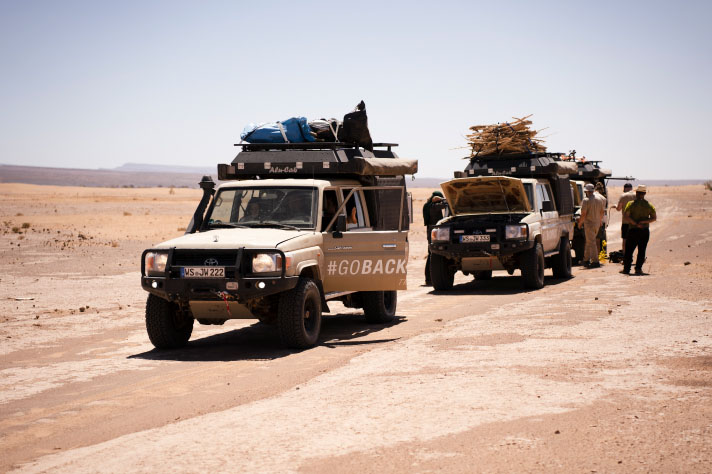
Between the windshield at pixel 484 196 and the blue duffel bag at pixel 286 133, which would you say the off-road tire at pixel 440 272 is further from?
the blue duffel bag at pixel 286 133

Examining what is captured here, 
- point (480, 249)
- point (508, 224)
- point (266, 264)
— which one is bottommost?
point (480, 249)

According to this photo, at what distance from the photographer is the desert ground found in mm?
5648

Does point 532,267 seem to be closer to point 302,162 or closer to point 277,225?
point 302,162

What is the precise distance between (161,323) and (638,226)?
37.6ft

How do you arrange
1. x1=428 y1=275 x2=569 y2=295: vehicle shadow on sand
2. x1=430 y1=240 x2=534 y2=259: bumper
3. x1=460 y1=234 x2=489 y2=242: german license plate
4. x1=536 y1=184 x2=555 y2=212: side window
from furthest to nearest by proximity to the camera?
x1=536 y1=184 x2=555 y2=212: side window < x1=428 y1=275 x2=569 y2=295: vehicle shadow on sand < x1=460 y1=234 x2=489 y2=242: german license plate < x1=430 y1=240 x2=534 y2=259: bumper

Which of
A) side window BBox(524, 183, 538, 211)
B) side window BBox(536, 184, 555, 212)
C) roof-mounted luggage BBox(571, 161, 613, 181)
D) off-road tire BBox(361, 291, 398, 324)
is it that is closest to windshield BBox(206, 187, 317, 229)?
off-road tire BBox(361, 291, 398, 324)

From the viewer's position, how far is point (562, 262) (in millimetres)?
18391

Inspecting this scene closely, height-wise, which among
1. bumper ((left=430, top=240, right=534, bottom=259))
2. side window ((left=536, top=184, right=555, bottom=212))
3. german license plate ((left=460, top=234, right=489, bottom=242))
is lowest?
bumper ((left=430, top=240, right=534, bottom=259))

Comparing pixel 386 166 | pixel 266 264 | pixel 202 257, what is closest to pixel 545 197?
pixel 386 166

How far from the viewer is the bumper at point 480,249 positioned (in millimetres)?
15938

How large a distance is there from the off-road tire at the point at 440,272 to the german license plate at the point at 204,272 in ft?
25.2

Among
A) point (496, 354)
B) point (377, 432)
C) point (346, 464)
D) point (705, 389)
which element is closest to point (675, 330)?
point (496, 354)

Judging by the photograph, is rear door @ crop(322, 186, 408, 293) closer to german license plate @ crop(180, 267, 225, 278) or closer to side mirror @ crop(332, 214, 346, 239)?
side mirror @ crop(332, 214, 346, 239)

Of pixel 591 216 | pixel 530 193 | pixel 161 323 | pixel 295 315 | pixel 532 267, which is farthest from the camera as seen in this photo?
pixel 591 216
